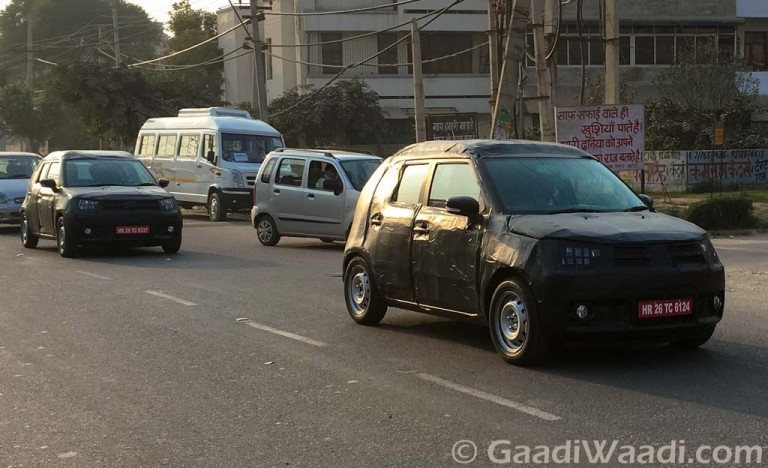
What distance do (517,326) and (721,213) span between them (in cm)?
1448

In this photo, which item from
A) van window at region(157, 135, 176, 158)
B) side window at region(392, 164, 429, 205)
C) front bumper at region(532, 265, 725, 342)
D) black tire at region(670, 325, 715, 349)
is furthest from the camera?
van window at region(157, 135, 176, 158)

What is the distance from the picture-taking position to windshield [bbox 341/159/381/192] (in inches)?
735

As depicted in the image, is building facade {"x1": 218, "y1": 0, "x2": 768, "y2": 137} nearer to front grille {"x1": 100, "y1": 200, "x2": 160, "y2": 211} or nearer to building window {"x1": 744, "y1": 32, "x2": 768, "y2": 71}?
building window {"x1": 744, "y1": 32, "x2": 768, "y2": 71}

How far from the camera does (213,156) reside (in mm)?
27109

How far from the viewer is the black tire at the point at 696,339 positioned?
783cm

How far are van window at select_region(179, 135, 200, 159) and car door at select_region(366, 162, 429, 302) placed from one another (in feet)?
61.6

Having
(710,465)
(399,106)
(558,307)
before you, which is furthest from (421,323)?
(399,106)

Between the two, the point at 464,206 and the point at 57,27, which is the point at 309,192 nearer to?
the point at 464,206

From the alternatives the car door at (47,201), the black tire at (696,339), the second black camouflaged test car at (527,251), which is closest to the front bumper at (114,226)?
the car door at (47,201)

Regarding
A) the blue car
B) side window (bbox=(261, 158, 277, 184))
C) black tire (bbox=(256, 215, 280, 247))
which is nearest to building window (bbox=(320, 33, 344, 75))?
the blue car

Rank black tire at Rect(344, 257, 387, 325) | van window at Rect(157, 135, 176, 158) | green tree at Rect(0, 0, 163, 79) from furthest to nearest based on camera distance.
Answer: green tree at Rect(0, 0, 163, 79) < van window at Rect(157, 135, 176, 158) < black tire at Rect(344, 257, 387, 325)

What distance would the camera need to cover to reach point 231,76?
66250 millimetres

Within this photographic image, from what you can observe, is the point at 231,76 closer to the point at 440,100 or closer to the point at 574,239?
the point at 440,100

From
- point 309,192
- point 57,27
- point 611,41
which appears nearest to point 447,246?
point 309,192
